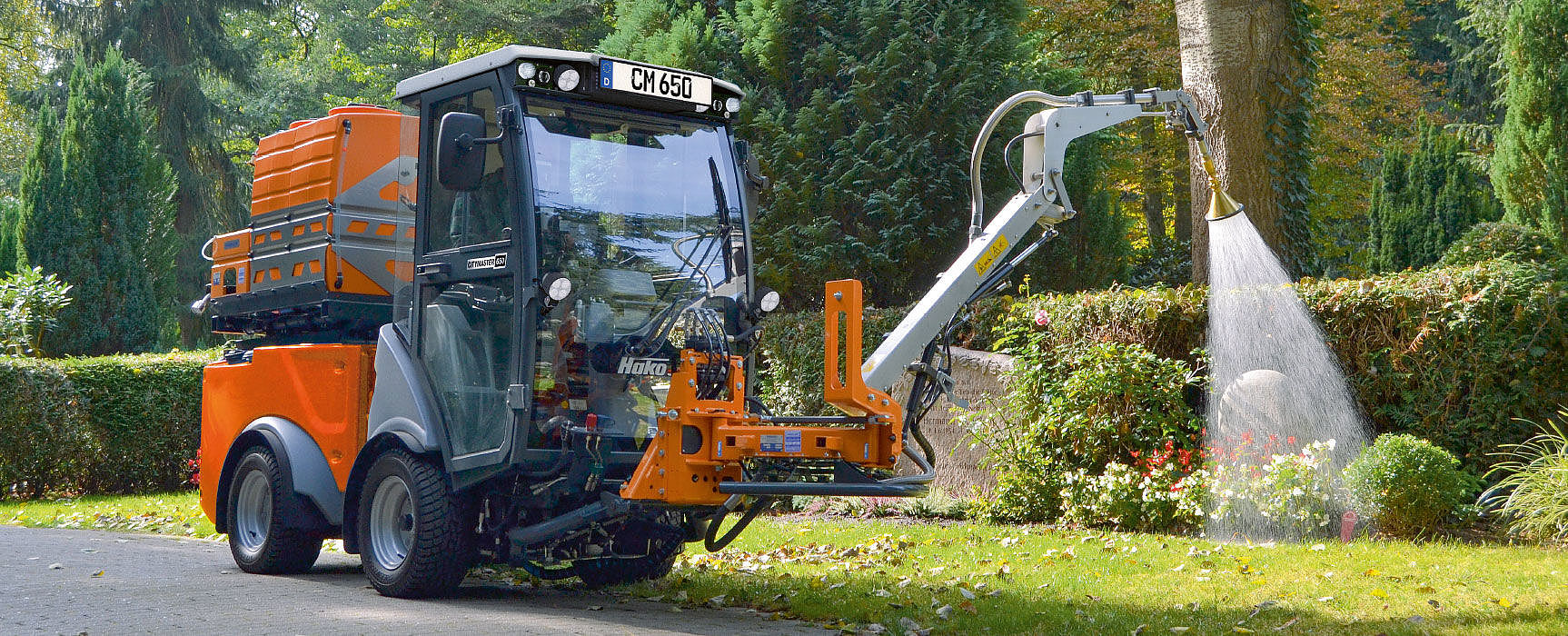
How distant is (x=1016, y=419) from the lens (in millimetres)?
10680

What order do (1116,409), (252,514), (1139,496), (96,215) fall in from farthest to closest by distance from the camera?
(96,215)
(1116,409)
(1139,496)
(252,514)

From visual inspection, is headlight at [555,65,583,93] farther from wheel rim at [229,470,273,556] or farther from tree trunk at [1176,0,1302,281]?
tree trunk at [1176,0,1302,281]

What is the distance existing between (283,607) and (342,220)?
226 cm

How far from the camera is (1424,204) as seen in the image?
20625mm

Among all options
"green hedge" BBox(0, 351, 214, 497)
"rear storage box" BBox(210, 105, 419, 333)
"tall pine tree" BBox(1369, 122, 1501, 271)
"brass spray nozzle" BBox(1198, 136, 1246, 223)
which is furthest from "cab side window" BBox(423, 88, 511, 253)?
"tall pine tree" BBox(1369, 122, 1501, 271)

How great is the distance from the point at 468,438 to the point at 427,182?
4.39 feet

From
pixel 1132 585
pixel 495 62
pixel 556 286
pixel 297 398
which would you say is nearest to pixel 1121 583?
pixel 1132 585

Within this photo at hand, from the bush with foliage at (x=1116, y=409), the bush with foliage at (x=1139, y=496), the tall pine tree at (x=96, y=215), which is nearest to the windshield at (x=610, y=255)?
the bush with foliage at (x=1139, y=496)

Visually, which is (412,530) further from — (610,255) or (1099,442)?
(1099,442)

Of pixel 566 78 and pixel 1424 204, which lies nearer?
pixel 566 78

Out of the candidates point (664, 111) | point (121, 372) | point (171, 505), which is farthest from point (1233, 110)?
point (121, 372)

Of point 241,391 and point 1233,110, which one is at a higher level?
point 1233,110

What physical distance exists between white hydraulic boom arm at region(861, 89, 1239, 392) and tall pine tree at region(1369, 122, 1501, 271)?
1530cm

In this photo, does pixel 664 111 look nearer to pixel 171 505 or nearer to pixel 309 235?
pixel 309 235
